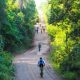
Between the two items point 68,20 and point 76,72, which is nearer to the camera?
point 76,72

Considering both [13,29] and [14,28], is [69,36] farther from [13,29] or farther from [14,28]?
[14,28]

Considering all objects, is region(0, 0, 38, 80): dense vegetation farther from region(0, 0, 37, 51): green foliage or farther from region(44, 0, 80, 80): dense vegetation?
region(44, 0, 80, 80): dense vegetation

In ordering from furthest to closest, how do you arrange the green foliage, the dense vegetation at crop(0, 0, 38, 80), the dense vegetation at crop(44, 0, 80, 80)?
the green foliage < the dense vegetation at crop(0, 0, 38, 80) < the dense vegetation at crop(44, 0, 80, 80)

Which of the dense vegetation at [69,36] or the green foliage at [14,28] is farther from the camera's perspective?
the green foliage at [14,28]

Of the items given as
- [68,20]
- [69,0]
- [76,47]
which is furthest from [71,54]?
[69,0]

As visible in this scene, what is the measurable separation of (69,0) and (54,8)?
256 centimetres

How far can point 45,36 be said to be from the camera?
64.2 m

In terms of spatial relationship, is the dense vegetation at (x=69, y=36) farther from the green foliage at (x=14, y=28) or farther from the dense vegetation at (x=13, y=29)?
the green foliage at (x=14, y=28)

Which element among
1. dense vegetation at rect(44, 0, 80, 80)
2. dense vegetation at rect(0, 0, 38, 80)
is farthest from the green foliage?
dense vegetation at rect(44, 0, 80, 80)

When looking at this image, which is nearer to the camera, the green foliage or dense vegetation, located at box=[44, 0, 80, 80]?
dense vegetation, located at box=[44, 0, 80, 80]

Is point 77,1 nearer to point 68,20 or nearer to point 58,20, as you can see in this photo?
point 68,20

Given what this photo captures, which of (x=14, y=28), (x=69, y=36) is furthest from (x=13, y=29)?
(x=69, y=36)

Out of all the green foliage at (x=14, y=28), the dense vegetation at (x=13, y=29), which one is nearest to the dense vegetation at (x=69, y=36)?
the dense vegetation at (x=13, y=29)

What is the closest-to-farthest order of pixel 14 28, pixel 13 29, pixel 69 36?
pixel 69 36 → pixel 13 29 → pixel 14 28
